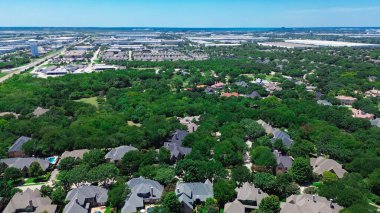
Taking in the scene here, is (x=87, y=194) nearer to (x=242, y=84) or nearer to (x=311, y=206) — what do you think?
(x=311, y=206)

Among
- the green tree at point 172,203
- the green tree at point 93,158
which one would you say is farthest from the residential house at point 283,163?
the green tree at point 93,158

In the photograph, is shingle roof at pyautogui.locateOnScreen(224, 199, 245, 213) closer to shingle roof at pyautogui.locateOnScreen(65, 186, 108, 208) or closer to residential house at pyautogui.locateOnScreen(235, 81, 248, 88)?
shingle roof at pyautogui.locateOnScreen(65, 186, 108, 208)

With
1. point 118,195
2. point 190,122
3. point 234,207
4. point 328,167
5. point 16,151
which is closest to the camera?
point 234,207

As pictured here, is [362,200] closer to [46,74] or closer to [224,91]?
[224,91]

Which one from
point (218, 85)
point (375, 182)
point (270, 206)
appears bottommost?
point (218, 85)

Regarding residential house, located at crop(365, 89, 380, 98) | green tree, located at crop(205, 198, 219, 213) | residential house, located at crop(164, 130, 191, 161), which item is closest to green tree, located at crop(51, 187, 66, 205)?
green tree, located at crop(205, 198, 219, 213)

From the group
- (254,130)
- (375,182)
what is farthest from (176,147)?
(375,182)
